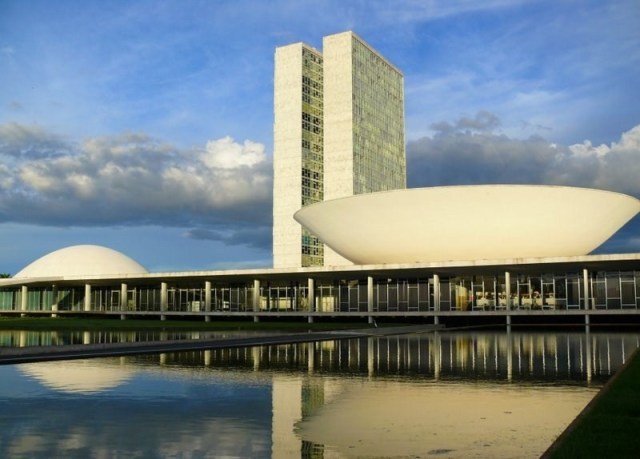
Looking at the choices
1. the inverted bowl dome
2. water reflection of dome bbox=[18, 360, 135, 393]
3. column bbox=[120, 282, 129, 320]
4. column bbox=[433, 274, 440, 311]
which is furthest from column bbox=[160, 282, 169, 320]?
water reflection of dome bbox=[18, 360, 135, 393]

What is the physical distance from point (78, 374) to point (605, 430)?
35.7ft

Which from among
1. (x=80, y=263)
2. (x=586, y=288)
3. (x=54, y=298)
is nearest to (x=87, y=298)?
(x=54, y=298)

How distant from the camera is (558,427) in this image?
8.98 m

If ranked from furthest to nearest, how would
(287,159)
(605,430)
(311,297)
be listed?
1. (287,159)
2. (311,297)
3. (605,430)

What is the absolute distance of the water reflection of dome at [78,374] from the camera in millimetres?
13008

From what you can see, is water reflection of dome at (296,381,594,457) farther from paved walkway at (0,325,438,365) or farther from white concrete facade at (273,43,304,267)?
white concrete facade at (273,43,304,267)

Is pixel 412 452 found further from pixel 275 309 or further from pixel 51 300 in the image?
pixel 51 300

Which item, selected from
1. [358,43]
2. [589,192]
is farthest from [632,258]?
[358,43]

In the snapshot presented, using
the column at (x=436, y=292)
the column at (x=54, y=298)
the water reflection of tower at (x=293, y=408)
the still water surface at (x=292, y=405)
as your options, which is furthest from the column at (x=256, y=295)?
the water reflection of tower at (x=293, y=408)

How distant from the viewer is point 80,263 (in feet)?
269

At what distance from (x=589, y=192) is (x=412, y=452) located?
4321 cm

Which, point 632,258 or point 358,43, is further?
point 358,43

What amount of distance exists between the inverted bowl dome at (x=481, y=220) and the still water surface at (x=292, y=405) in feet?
93.1

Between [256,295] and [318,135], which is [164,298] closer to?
Answer: [256,295]
